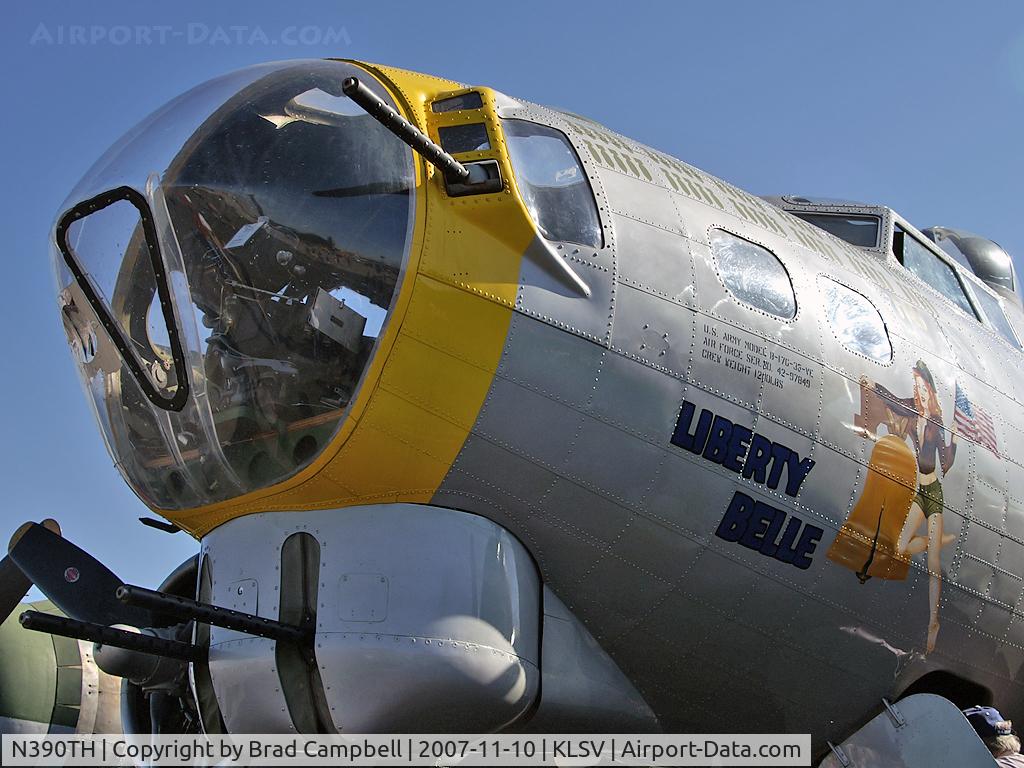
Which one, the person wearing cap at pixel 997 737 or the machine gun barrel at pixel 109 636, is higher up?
the machine gun barrel at pixel 109 636

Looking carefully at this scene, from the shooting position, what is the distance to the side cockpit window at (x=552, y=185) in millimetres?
6500

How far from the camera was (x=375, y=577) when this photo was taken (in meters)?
5.93

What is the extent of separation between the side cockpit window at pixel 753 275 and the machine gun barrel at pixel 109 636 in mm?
3528

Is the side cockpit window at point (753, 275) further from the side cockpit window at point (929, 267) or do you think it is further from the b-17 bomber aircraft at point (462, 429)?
the side cockpit window at point (929, 267)

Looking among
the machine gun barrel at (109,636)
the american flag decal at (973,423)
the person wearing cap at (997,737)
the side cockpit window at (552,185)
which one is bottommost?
the person wearing cap at (997,737)

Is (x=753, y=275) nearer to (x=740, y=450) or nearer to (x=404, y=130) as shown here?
(x=740, y=450)

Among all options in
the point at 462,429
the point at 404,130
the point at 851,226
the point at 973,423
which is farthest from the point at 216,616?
the point at 851,226

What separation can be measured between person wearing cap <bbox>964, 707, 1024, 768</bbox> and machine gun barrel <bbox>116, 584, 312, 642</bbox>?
369 cm

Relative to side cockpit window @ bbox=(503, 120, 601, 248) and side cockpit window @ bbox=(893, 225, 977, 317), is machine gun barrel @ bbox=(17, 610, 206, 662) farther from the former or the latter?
side cockpit window @ bbox=(893, 225, 977, 317)

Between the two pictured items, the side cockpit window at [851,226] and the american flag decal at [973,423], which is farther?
the side cockpit window at [851,226]

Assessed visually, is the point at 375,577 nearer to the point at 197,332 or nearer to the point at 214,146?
the point at 197,332
